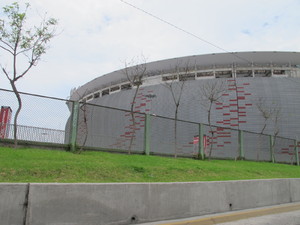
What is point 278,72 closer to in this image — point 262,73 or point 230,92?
point 262,73

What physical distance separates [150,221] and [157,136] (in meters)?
7.13

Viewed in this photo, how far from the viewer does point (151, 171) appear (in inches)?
341

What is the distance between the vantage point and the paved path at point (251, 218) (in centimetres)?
620

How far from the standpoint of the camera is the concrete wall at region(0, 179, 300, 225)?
15.1ft

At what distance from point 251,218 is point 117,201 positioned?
355 cm

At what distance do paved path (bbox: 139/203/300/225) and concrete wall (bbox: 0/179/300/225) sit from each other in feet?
1.16

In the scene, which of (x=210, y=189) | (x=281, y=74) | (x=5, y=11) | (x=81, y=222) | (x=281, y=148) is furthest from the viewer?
(x=281, y=74)

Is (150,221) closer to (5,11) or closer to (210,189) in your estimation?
(210,189)

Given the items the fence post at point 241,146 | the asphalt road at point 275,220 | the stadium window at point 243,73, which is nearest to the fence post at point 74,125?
the asphalt road at point 275,220

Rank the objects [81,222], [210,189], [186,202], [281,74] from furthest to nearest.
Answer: [281,74], [210,189], [186,202], [81,222]

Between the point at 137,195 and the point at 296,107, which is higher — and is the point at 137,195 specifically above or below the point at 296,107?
below

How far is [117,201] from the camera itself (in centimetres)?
566

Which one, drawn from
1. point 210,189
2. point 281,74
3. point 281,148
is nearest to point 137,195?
point 210,189

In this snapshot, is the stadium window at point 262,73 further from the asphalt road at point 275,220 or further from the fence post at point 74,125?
the asphalt road at point 275,220
